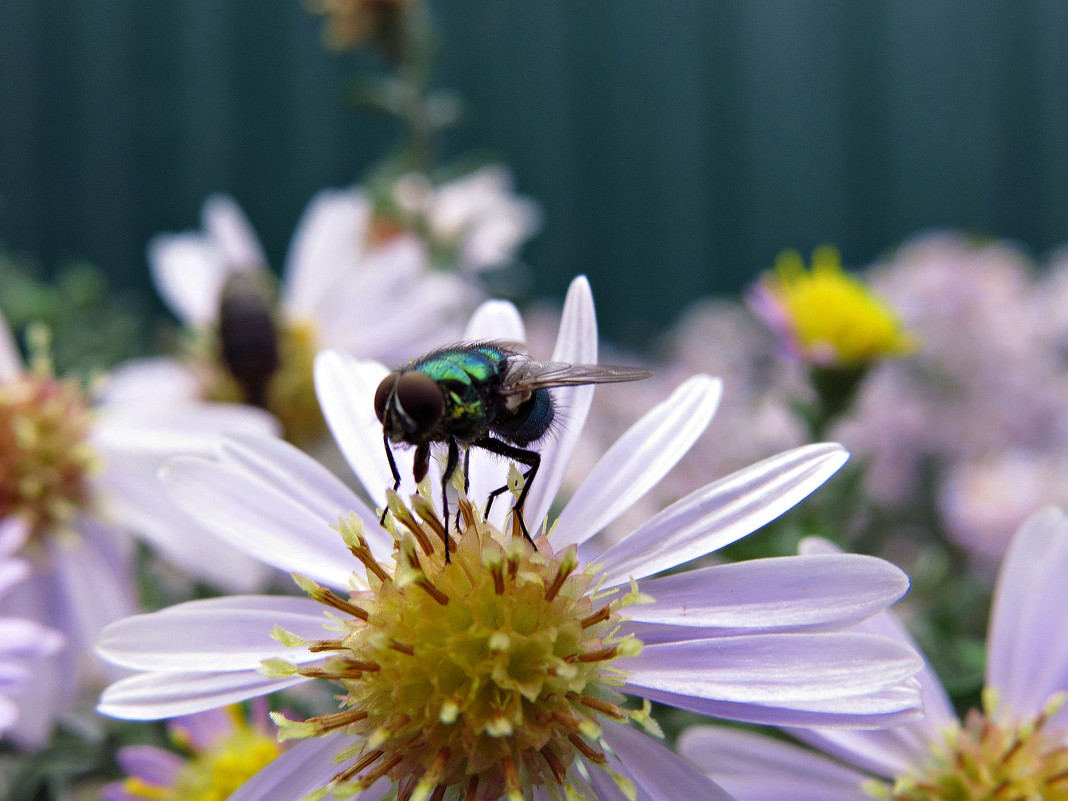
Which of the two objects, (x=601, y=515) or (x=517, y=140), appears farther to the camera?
(x=517, y=140)

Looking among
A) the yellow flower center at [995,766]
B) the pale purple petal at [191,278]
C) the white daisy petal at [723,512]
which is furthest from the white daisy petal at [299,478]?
the pale purple petal at [191,278]

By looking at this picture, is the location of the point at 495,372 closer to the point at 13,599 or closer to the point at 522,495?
the point at 522,495

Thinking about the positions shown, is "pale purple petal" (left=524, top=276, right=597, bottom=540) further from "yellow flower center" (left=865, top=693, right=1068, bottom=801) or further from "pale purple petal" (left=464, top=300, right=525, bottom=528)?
"yellow flower center" (left=865, top=693, right=1068, bottom=801)

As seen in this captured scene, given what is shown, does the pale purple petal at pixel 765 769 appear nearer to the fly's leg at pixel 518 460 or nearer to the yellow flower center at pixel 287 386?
the fly's leg at pixel 518 460

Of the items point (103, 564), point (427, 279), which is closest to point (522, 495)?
point (103, 564)

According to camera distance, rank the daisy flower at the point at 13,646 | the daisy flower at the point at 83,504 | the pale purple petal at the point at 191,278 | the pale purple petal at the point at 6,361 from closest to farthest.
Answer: the daisy flower at the point at 13,646
the daisy flower at the point at 83,504
the pale purple petal at the point at 6,361
the pale purple petal at the point at 191,278

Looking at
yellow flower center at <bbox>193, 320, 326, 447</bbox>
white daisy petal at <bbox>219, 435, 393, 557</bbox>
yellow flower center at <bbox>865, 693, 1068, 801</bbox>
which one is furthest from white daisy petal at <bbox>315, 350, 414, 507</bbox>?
yellow flower center at <bbox>193, 320, 326, 447</bbox>

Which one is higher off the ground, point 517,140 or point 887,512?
point 517,140
